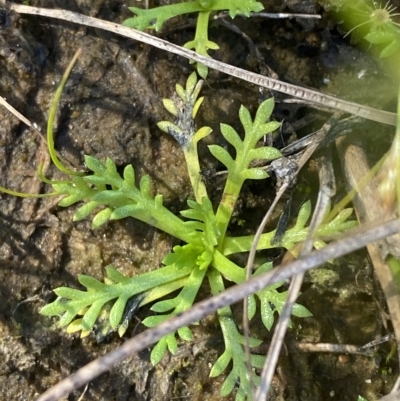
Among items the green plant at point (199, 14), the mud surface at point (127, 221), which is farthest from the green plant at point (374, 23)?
the green plant at point (199, 14)

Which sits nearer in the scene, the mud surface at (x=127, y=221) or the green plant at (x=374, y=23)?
the green plant at (x=374, y=23)

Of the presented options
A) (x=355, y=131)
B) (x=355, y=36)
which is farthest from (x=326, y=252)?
(x=355, y=36)

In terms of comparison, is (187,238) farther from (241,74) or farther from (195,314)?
(195,314)

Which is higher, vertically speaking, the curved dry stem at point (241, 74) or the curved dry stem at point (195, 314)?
the curved dry stem at point (241, 74)

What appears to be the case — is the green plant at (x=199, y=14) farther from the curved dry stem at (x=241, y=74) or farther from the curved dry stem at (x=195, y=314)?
the curved dry stem at (x=195, y=314)

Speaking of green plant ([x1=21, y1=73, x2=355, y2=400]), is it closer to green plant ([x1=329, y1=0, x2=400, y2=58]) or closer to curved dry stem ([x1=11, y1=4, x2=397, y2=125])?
curved dry stem ([x1=11, y1=4, x2=397, y2=125])

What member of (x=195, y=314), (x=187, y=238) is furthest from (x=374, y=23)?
(x=195, y=314)
